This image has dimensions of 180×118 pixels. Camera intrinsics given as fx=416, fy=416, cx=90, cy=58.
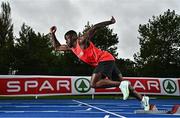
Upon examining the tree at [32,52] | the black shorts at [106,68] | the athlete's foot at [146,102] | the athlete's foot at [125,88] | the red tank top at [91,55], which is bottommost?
the athlete's foot at [146,102]

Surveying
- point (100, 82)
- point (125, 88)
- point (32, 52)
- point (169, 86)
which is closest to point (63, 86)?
point (169, 86)

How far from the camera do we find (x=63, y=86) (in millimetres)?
21797

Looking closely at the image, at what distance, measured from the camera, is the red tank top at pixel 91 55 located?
8258mm

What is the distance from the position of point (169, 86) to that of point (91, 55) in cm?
1553

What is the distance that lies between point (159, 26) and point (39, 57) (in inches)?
818

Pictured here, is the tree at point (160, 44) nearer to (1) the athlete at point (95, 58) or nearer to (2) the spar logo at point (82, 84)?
(2) the spar logo at point (82, 84)

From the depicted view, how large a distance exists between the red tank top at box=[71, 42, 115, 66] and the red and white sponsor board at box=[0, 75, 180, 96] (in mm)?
13059

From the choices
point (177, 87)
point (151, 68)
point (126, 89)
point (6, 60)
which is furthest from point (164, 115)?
point (151, 68)

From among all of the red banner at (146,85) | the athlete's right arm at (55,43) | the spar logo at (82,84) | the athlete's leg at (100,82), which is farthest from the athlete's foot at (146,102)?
the red banner at (146,85)

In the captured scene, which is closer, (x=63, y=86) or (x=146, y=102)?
A: (x=146, y=102)

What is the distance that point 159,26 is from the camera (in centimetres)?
6400

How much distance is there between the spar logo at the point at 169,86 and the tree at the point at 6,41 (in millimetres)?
23469

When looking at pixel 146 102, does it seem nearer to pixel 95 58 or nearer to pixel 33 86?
pixel 95 58

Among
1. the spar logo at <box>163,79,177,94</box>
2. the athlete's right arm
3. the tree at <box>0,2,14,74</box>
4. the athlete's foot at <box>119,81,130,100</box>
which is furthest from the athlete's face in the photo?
the tree at <box>0,2,14,74</box>
